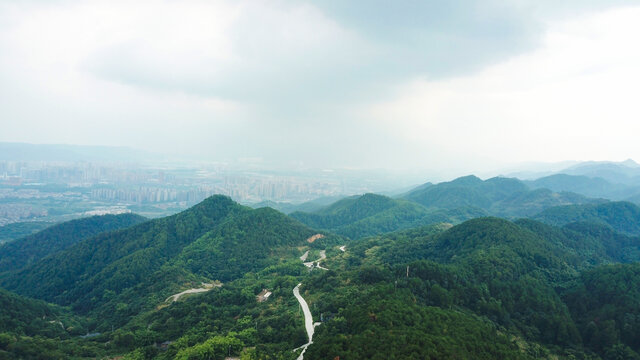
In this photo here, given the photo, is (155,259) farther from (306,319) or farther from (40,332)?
(306,319)

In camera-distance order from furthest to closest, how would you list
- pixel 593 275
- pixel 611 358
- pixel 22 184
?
1. pixel 22 184
2. pixel 593 275
3. pixel 611 358

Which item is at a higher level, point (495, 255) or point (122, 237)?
point (495, 255)

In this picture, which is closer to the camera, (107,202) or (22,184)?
(107,202)

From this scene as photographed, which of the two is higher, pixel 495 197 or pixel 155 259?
pixel 495 197

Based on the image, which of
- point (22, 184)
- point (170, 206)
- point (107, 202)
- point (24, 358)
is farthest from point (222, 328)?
point (22, 184)

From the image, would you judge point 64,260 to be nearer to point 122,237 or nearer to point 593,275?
point 122,237

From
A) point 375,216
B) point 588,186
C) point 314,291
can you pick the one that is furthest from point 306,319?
point 588,186

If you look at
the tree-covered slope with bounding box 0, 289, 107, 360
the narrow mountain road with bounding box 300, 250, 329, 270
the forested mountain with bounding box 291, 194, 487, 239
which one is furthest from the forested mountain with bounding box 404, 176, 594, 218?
the tree-covered slope with bounding box 0, 289, 107, 360
